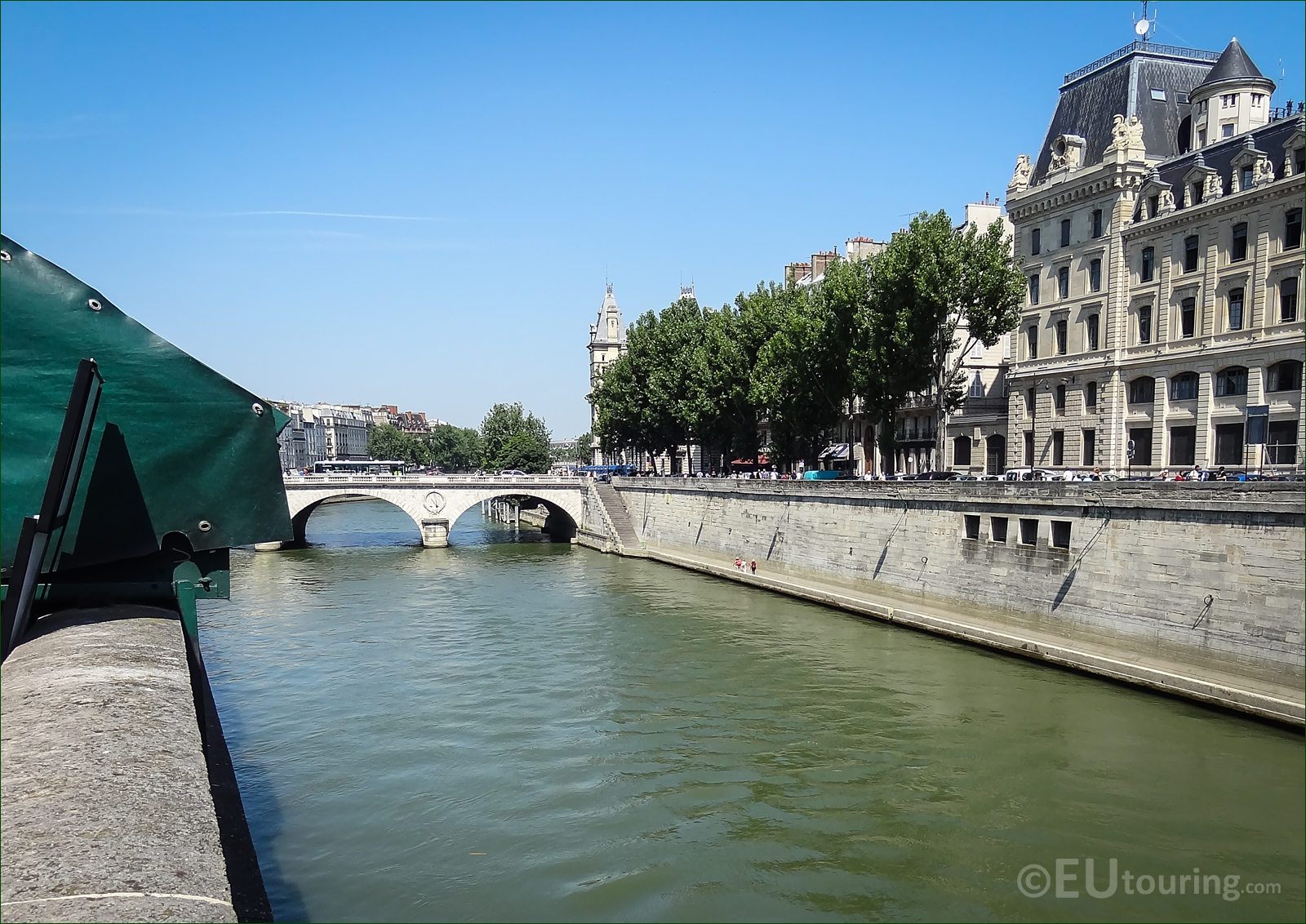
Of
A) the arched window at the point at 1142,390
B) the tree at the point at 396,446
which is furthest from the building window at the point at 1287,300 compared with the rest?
the tree at the point at 396,446

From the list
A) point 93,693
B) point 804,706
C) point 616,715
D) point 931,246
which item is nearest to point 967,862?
point 804,706

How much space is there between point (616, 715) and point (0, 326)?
46.6 feet

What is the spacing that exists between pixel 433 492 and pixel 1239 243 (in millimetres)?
43626

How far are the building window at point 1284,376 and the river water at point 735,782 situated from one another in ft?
46.0

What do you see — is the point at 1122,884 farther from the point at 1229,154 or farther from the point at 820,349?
the point at 820,349

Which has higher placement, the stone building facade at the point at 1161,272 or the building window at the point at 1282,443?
the stone building facade at the point at 1161,272

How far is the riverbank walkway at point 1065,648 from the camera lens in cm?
1778

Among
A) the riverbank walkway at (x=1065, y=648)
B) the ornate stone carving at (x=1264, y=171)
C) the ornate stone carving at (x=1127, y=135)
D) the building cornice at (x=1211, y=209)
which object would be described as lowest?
the riverbank walkway at (x=1065, y=648)

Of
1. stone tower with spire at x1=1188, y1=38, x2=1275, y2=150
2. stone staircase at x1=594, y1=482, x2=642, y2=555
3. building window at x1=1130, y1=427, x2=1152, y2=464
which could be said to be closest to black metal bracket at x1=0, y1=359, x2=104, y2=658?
building window at x1=1130, y1=427, x2=1152, y2=464

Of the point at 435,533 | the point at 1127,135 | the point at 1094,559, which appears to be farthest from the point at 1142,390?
the point at 435,533

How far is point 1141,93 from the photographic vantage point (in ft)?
117

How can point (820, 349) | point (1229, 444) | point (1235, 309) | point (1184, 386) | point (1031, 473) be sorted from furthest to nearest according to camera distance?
point (820, 349) < point (1031, 473) < point (1184, 386) < point (1229, 444) < point (1235, 309)

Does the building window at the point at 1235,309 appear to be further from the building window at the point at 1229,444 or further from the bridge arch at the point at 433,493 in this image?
the bridge arch at the point at 433,493

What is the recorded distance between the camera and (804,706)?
19.6 m
